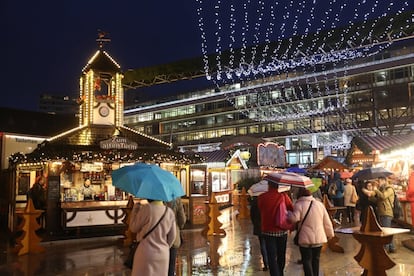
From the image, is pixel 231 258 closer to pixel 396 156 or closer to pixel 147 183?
pixel 147 183

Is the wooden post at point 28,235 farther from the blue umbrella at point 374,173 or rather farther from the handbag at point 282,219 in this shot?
the blue umbrella at point 374,173

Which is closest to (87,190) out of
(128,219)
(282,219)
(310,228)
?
(128,219)

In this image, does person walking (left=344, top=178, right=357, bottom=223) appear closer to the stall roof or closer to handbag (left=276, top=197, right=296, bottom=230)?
the stall roof

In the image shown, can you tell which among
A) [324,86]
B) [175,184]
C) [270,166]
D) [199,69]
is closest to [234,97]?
[324,86]

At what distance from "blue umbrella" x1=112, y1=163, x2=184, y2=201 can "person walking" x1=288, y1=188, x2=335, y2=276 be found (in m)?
1.94

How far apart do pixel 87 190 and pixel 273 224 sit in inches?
454

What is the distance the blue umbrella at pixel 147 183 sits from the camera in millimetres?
4957

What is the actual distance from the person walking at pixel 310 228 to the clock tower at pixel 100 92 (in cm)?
1251

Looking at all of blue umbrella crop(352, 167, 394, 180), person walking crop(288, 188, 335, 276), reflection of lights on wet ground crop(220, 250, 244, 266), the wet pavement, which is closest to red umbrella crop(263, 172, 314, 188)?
person walking crop(288, 188, 335, 276)

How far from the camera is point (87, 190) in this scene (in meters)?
16.4

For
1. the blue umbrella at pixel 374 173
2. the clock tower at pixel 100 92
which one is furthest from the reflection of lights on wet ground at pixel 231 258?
the clock tower at pixel 100 92

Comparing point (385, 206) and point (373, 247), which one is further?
point (385, 206)

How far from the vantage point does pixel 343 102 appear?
6425 centimetres

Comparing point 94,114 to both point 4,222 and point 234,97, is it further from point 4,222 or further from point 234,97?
point 234,97
